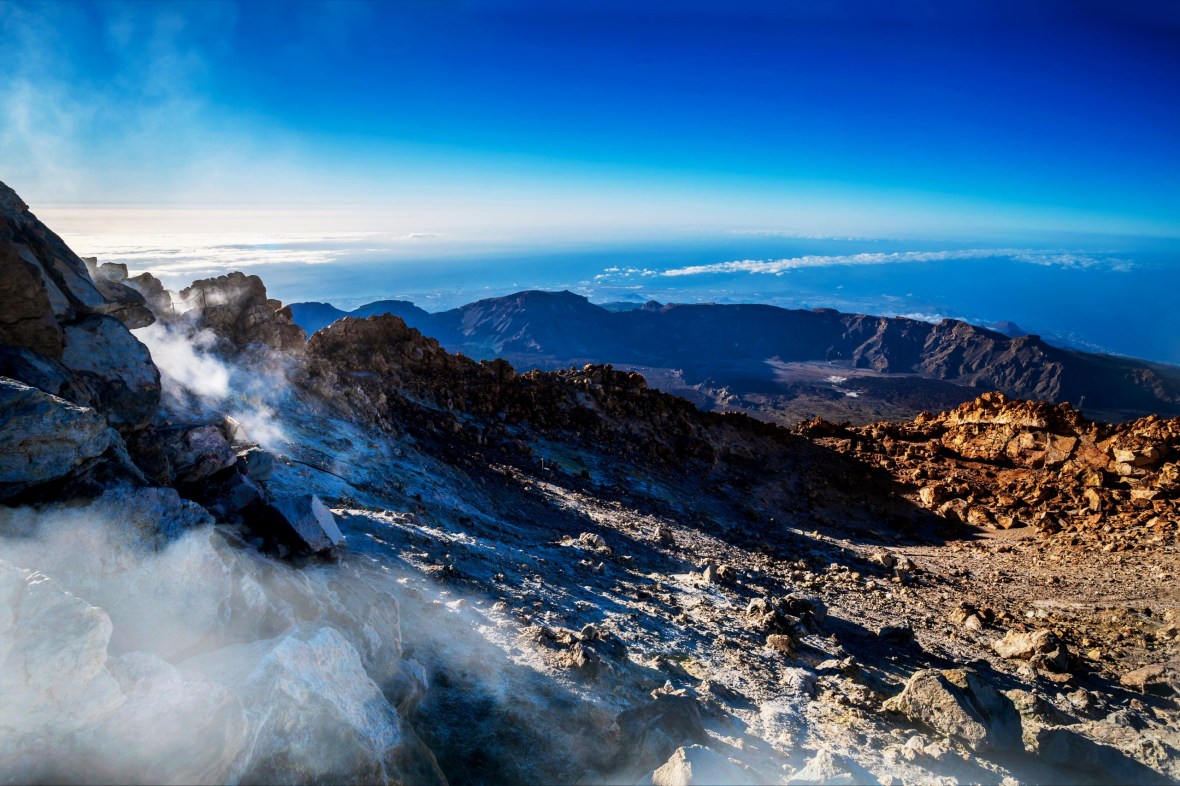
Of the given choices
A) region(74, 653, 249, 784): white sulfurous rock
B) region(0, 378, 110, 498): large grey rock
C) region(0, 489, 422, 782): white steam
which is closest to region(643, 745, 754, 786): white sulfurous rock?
region(0, 489, 422, 782): white steam

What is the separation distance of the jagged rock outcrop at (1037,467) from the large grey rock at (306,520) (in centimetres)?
2369

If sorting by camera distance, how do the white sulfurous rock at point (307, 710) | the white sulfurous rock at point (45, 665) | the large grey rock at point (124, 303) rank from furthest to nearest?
the large grey rock at point (124, 303) → the white sulfurous rock at point (307, 710) → the white sulfurous rock at point (45, 665)

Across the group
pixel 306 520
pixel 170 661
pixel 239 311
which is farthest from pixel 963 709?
pixel 239 311

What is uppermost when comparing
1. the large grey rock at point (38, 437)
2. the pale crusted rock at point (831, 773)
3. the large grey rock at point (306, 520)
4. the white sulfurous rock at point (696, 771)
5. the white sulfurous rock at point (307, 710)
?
the large grey rock at point (38, 437)

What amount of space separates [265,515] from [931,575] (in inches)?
751

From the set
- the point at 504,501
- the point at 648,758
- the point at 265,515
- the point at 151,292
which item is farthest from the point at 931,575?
the point at 151,292

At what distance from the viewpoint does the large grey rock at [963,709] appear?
820 centimetres

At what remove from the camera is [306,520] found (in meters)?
7.96

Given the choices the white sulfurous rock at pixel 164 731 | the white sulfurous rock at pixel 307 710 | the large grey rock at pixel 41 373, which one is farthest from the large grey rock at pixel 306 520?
the white sulfurous rock at pixel 164 731

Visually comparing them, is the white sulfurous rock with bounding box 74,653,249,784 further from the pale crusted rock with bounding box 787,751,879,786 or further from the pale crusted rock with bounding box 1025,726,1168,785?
the pale crusted rock with bounding box 1025,726,1168,785

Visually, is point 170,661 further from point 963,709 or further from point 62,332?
point 963,709

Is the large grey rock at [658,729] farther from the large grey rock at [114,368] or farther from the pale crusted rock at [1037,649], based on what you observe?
the pale crusted rock at [1037,649]

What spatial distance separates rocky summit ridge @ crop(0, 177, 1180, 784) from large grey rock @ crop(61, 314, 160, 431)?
0.13 feet

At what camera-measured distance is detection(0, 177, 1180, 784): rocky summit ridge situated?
502 cm
